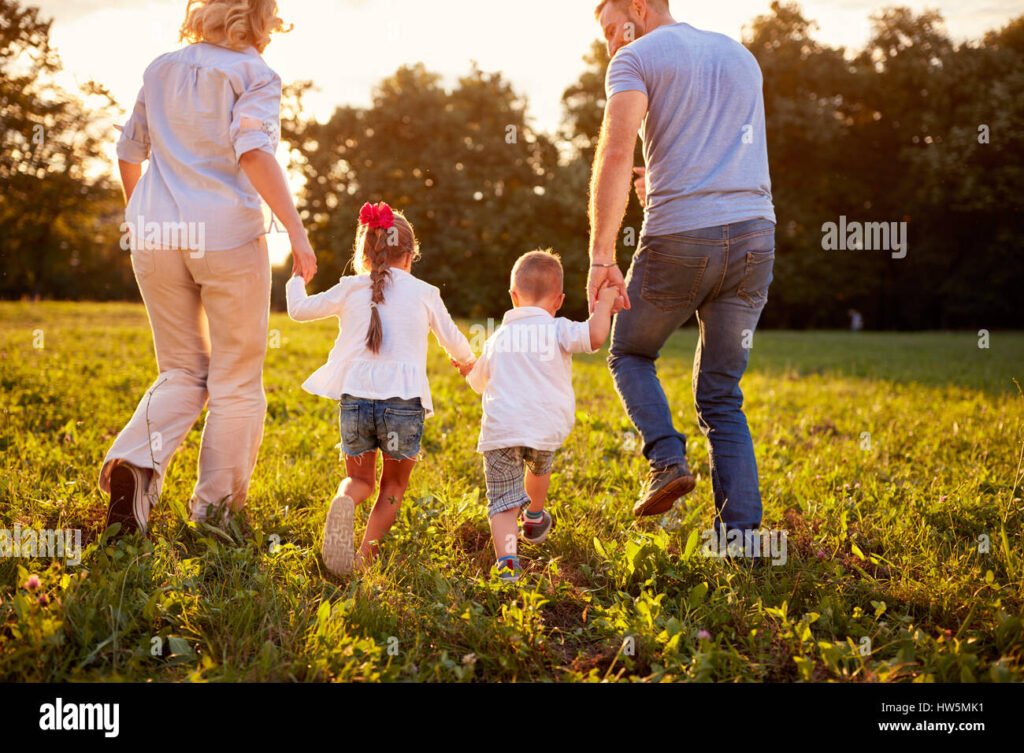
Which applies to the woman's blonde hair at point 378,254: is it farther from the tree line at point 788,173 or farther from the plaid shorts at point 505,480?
the tree line at point 788,173

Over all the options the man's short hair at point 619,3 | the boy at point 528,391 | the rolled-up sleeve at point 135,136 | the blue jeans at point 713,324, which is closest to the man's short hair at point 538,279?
the boy at point 528,391

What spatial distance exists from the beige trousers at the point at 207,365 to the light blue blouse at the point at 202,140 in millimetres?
111

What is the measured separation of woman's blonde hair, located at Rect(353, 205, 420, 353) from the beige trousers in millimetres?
472

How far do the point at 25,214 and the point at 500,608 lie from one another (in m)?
37.2

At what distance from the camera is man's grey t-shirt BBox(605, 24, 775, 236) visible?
3.52m

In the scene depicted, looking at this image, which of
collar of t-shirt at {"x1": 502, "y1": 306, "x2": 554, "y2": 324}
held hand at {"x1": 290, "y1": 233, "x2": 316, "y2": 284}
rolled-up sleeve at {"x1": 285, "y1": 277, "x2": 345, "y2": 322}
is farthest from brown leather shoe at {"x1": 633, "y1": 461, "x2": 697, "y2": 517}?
held hand at {"x1": 290, "y1": 233, "x2": 316, "y2": 284}

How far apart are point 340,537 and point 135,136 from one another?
82.8 inches

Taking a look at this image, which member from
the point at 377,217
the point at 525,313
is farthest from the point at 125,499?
the point at 525,313

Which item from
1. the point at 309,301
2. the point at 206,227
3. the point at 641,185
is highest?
the point at 641,185

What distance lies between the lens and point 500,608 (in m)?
2.95

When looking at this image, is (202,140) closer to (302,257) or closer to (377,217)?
(302,257)

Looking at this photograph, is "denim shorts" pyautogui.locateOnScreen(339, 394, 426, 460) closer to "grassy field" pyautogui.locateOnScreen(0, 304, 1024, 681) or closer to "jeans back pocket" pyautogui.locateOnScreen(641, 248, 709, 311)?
"grassy field" pyautogui.locateOnScreen(0, 304, 1024, 681)

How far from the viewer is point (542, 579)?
10.4ft
